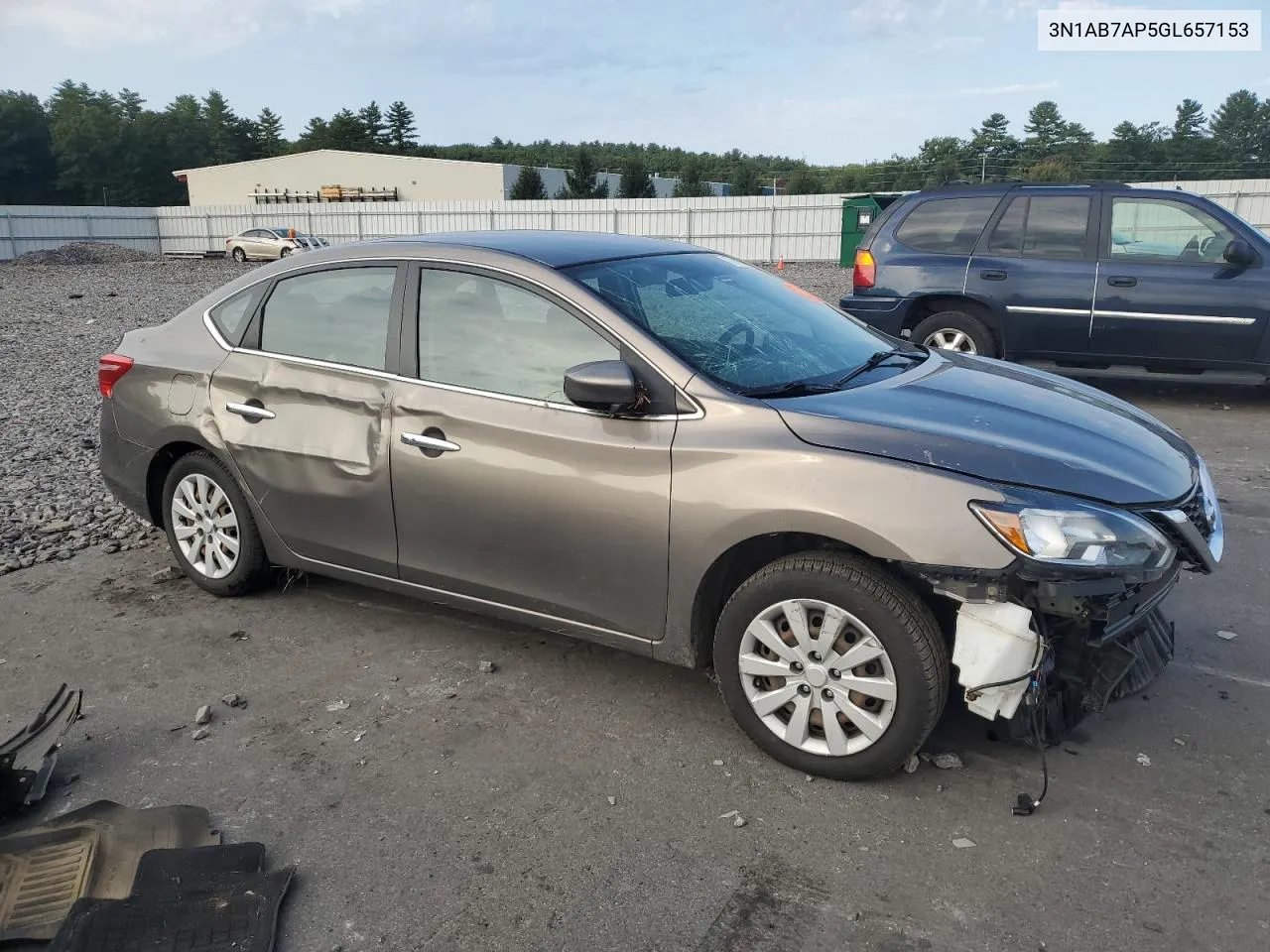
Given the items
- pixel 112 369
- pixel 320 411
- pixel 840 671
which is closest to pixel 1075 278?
pixel 840 671

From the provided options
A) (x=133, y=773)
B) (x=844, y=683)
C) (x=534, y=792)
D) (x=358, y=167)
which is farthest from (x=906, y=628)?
(x=358, y=167)

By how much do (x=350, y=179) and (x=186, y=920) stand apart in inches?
2393

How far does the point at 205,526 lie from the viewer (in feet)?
15.8

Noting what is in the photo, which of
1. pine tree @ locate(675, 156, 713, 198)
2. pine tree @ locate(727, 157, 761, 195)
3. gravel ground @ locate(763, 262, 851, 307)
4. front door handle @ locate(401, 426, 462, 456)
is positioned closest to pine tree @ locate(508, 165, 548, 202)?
pine tree @ locate(675, 156, 713, 198)

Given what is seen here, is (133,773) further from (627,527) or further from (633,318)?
(633,318)

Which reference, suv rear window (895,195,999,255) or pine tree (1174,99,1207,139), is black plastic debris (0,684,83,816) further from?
pine tree (1174,99,1207,139)

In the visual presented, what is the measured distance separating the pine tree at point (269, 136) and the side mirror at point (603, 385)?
10876 centimetres

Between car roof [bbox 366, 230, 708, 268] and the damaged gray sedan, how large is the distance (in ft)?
0.07

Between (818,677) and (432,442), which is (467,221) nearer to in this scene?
(432,442)

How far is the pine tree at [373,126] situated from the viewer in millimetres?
92312

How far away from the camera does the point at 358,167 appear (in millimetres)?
57719

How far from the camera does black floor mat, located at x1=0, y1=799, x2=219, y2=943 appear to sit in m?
2.69

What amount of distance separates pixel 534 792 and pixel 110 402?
3259 mm

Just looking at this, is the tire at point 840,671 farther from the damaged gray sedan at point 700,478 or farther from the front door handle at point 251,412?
the front door handle at point 251,412
